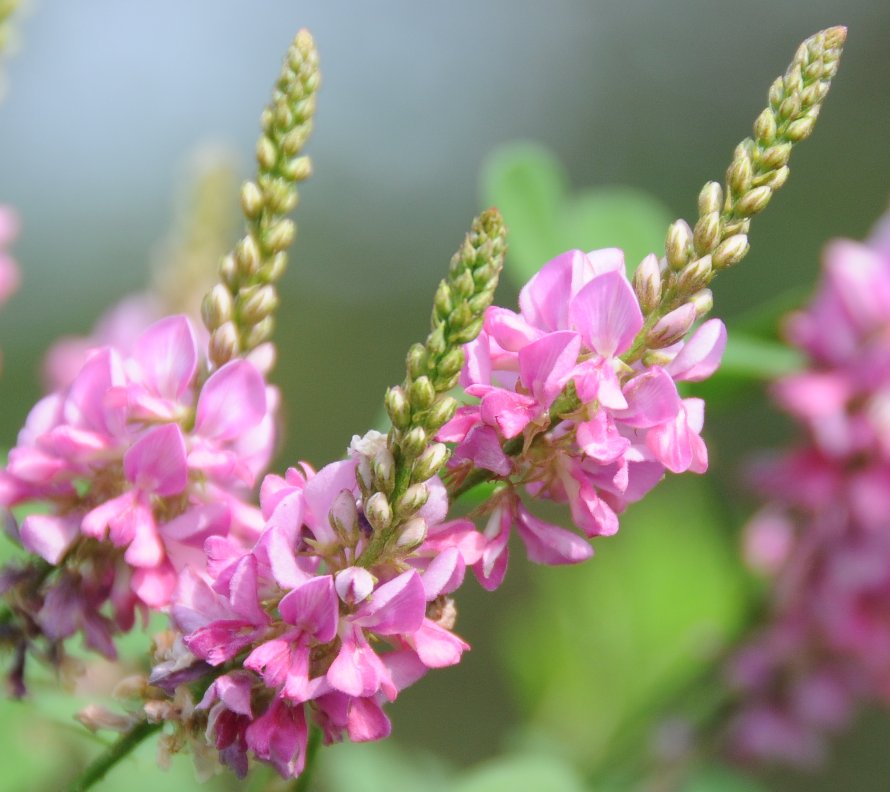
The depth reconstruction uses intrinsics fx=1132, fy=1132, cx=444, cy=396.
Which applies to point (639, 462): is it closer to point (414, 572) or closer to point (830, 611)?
point (414, 572)

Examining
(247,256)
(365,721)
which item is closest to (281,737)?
(365,721)

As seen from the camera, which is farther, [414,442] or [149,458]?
[149,458]

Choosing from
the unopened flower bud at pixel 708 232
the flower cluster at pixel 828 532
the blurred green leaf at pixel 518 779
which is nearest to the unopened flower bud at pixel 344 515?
Answer: the unopened flower bud at pixel 708 232

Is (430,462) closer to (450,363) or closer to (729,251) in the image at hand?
(450,363)

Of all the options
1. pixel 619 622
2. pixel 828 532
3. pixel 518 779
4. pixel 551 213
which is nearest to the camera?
pixel 518 779

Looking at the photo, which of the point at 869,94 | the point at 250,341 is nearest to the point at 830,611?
the point at 250,341
